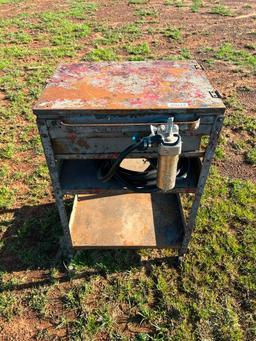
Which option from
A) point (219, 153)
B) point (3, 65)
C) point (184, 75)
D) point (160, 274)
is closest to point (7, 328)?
point (160, 274)

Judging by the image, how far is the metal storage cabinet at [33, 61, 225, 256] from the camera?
175 centimetres

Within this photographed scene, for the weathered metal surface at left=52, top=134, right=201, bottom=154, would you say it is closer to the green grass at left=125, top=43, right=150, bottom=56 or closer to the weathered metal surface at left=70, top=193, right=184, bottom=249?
the weathered metal surface at left=70, top=193, right=184, bottom=249

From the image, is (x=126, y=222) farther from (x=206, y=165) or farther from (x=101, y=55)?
(x=101, y=55)

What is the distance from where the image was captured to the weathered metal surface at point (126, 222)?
8.65ft

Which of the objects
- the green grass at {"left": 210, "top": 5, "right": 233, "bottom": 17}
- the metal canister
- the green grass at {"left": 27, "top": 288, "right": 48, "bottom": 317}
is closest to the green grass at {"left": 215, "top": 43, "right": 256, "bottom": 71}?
the green grass at {"left": 210, "top": 5, "right": 233, "bottom": 17}

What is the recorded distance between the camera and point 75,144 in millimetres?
1894

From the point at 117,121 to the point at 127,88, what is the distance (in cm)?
32

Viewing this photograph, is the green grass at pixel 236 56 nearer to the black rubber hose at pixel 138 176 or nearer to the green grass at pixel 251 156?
the green grass at pixel 251 156

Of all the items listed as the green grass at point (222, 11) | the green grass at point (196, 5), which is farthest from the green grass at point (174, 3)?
the green grass at point (222, 11)

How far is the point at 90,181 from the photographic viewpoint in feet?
7.22

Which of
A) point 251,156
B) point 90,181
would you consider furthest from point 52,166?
point 251,156

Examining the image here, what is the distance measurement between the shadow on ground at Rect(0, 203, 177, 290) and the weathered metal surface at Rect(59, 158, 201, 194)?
2.76ft

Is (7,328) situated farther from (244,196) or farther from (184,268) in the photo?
(244,196)

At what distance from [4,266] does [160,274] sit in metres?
1.34
